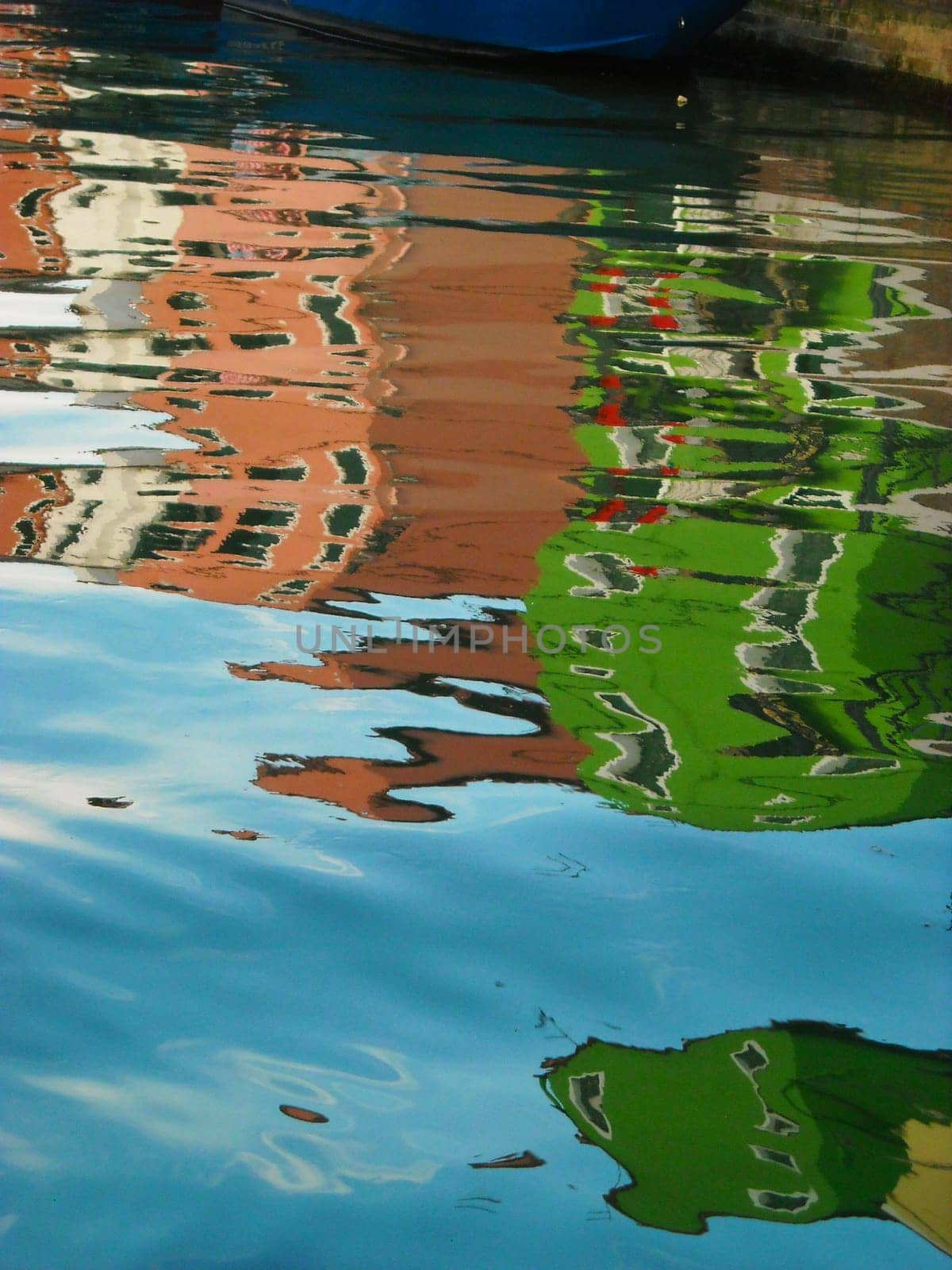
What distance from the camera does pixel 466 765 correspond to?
2504 mm

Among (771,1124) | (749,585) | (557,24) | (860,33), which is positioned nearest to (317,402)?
(749,585)

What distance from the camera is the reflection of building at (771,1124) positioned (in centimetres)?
165

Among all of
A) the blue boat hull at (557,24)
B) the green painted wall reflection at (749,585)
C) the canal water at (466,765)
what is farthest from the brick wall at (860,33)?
the green painted wall reflection at (749,585)

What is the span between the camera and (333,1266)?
5.03 feet

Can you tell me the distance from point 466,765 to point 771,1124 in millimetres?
913

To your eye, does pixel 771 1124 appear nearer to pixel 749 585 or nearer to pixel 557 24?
pixel 749 585

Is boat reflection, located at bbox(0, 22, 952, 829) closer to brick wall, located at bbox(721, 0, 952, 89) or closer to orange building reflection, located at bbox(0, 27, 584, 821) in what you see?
orange building reflection, located at bbox(0, 27, 584, 821)

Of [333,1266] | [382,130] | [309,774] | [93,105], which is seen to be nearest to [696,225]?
[382,130]

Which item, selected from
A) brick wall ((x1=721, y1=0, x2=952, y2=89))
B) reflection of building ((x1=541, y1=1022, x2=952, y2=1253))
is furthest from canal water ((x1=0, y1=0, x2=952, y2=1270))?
brick wall ((x1=721, y1=0, x2=952, y2=89))

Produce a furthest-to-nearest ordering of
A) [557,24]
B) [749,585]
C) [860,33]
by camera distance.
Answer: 1. [860,33]
2. [557,24]
3. [749,585]

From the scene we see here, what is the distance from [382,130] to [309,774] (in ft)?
24.5

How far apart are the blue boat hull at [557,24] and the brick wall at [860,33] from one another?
122 centimetres

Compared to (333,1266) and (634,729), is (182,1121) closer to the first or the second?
(333,1266)

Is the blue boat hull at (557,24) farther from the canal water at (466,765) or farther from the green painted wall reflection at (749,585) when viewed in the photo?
the green painted wall reflection at (749,585)
